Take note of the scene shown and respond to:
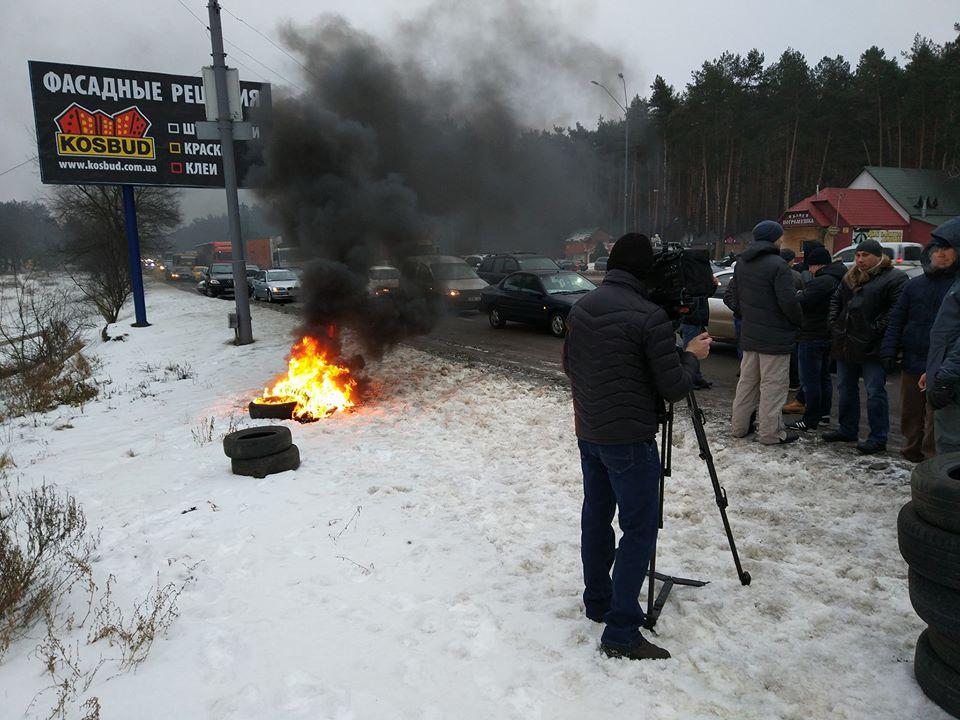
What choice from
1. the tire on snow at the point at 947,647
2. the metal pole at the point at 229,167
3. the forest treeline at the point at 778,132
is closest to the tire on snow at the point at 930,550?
the tire on snow at the point at 947,647

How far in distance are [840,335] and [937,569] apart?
403 cm

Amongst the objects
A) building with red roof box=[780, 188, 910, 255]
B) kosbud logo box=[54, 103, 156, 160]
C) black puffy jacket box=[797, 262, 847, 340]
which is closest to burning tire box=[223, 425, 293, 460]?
black puffy jacket box=[797, 262, 847, 340]

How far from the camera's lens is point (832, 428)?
655 cm

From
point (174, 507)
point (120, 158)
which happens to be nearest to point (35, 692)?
point (174, 507)

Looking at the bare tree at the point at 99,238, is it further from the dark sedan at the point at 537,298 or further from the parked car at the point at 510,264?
the dark sedan at the point at 537,298

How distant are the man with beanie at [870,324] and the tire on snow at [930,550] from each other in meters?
3.50

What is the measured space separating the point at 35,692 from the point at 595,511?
2892mm

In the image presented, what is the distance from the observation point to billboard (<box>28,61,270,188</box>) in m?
15.0

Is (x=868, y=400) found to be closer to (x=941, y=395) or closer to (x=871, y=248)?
(x=871, y=248)

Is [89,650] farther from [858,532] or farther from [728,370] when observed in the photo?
[728,370]

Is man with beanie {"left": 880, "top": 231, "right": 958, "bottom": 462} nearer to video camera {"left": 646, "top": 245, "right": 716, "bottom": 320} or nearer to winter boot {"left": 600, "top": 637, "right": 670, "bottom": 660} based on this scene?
video camera {"left": 646, "top": 245, "right": 716, "bottom": 320}

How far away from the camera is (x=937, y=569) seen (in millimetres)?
2400

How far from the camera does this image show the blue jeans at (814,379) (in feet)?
21.3

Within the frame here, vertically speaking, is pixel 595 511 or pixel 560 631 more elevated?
pixel 595 511
